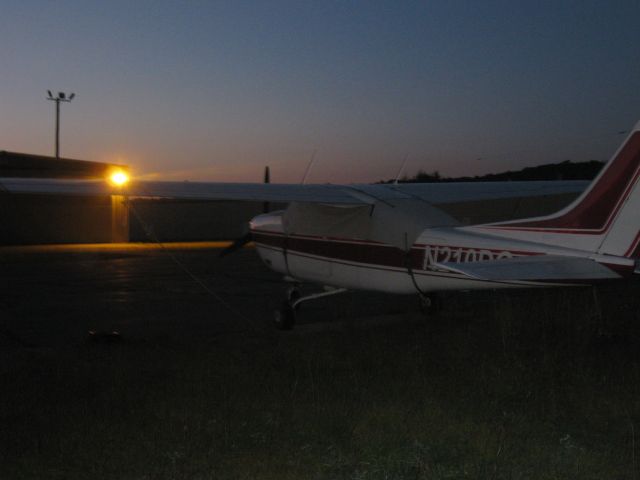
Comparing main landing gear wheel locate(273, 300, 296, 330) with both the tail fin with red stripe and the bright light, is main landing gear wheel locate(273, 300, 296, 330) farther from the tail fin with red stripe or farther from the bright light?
the tail fin with red stripe

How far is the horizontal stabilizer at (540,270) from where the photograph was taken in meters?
7.77

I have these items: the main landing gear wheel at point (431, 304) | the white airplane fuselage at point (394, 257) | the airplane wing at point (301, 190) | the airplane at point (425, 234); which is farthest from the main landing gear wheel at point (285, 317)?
the main landing gear wheel at point (431, 304)

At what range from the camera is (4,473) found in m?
4.73

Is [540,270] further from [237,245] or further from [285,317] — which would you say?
[237,245]

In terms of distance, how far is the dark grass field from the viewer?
4941 mm

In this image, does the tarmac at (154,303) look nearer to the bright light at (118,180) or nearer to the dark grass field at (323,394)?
the dark grass field at (323,394)

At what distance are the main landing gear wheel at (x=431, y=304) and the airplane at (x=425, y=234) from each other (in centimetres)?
2

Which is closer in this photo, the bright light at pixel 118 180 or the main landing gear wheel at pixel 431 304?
the bright light at pixel 118 180

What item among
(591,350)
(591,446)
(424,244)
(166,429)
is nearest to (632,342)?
(591,350)

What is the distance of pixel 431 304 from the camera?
11.6m

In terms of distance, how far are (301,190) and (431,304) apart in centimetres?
262

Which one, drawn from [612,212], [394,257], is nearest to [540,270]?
[612,212]

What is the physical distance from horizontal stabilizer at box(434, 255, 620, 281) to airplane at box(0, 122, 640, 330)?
0.04ft

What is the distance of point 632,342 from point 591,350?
0.89 m
